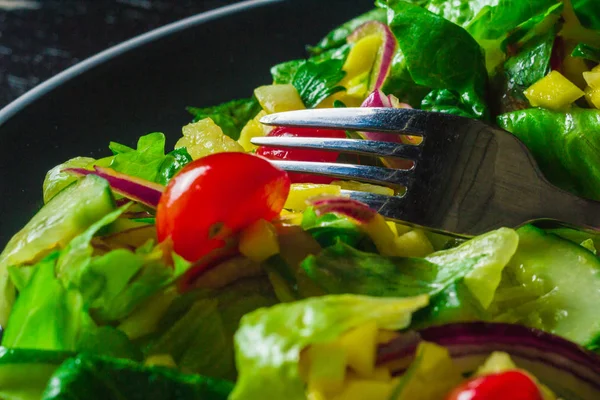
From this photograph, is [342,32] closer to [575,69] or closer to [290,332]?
[575,69]

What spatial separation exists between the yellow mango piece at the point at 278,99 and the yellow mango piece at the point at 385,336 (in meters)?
0.95

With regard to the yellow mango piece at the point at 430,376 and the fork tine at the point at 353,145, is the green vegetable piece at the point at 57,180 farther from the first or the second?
the yellow mango piece at the point at 430,376

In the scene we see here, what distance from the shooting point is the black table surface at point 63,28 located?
9.73ft

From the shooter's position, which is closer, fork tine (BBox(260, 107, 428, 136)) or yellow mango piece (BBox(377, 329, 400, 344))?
yellow mango piece (BBox(377, 329, 400, 344))

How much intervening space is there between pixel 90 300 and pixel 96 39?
2.45 meters

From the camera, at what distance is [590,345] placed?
39.5 inches

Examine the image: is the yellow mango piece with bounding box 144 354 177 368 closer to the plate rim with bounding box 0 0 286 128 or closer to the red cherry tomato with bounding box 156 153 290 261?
the red cherry tomato with bounding box 156 153 290 261

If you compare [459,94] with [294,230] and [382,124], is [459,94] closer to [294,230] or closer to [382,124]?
[382,124]

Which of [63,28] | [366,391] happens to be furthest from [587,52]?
[63,28]

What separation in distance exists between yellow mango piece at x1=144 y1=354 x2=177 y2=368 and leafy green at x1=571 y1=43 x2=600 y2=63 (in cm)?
107

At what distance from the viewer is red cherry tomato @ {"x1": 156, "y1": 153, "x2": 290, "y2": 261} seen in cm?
102

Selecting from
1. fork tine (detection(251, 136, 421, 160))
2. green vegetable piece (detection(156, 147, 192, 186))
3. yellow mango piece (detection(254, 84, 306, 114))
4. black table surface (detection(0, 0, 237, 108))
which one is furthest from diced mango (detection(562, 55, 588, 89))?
black table surface (detection(0, 0, 237, 108))

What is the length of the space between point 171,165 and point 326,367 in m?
0.75

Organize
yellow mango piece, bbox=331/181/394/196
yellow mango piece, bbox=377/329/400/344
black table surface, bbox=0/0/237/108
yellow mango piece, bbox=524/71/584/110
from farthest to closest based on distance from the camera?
black table surface, bbox=0/0/237/108
yellow mango piece, bbox=524/71/584/110
yellow mango piece, bbox=331/181/394/196
yellow mango piece, bbox=377/329/400/344
